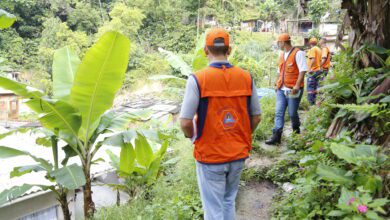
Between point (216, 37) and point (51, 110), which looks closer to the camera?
point (216, 37)

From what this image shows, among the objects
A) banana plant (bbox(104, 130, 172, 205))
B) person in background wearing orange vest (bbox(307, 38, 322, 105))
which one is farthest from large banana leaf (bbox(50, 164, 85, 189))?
person in background wearing orange vest (bbox(307, 38, 322, 105))

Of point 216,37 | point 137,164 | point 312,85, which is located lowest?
point 137,164

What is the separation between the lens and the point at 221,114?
6.26ft

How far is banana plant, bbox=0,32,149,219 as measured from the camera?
3.01 metres

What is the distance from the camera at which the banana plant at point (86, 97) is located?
3.01 meters

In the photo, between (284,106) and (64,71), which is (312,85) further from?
(64,71)

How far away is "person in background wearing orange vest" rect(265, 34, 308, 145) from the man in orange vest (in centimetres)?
198

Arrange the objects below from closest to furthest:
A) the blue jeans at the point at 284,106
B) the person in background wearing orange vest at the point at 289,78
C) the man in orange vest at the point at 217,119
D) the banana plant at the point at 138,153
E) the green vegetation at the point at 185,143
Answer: the man in orange vest at the point at 217,119, the green vegetation at the point at 185,143, the banana plant at the point at 138,153, the person in background wearing orange vest at the point at 289,78, the blue jeans at the point at 284,106

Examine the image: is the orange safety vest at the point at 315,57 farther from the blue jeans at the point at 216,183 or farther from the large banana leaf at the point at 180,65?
the blue jeans at the point at 216,183

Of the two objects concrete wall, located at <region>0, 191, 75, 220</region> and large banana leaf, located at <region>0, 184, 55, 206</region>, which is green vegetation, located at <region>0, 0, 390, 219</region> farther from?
concrete wall, located at <region>0, 191, 75, 220</region>

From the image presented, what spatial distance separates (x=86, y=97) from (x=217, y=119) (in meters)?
1.83

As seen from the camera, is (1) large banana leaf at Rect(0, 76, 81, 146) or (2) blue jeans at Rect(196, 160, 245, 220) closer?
(2) blue jeans at Rect(196, 160, 245, 220)

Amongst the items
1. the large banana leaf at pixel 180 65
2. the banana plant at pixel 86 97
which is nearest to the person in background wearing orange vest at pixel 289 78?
the large banana leaf at pixel 180 65

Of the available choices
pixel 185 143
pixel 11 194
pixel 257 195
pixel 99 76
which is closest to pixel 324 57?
pixel 185 143
